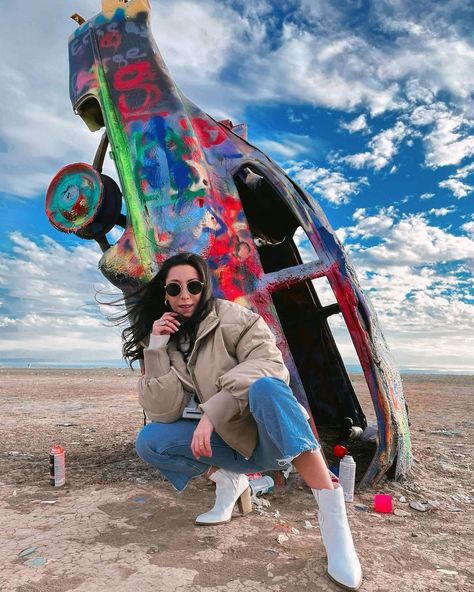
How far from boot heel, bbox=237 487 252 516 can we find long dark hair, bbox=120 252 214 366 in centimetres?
109

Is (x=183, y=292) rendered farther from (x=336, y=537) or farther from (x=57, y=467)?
(x=57, y=467)

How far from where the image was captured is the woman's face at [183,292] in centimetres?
262

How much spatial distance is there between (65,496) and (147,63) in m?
3.63

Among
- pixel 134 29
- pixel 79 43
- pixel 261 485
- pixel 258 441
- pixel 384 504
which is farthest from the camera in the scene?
pixel 79 43

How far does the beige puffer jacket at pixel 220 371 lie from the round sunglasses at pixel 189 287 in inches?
5.4

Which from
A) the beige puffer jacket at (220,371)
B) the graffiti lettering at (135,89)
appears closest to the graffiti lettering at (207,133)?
the graffiti lettering at (135,89)

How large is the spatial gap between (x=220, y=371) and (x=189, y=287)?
0.50m

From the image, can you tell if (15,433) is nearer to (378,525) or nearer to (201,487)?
(201,487)

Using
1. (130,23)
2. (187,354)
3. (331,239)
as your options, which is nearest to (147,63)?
(130,23)

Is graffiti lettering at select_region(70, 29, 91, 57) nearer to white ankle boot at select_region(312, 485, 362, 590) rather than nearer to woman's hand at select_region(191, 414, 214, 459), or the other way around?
woman's hand at select_region(191, 414, 214, 459)

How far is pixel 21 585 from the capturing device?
2.09 m

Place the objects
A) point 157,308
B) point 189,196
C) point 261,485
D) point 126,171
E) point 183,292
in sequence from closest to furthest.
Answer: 1. point 183,292
2. point 157,308
3. point 261,485
4. point 189,196
5. point 126,171

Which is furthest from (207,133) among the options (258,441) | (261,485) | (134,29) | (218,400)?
(261,485)

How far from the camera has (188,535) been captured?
2.68m
